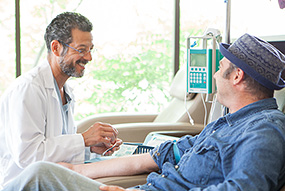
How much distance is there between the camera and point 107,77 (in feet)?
14.4

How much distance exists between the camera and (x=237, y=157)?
1.26m

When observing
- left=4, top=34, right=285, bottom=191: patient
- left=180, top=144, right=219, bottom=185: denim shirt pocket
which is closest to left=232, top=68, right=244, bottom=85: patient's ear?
left=4, top=34, right=285, bottom=191: patient

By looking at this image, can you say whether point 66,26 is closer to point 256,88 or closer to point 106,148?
point 106,148

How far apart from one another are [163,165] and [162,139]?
55 centimetres

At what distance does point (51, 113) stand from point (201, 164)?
77cm

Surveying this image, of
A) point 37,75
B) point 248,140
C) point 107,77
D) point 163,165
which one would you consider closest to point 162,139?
point 163,165

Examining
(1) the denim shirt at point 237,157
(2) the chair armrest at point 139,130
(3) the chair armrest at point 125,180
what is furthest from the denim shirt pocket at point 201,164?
(2) the chair armrest at point 139,130

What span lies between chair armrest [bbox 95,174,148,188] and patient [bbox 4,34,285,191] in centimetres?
5

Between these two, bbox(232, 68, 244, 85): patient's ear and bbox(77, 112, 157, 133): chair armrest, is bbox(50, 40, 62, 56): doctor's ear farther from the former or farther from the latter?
bbox(77, 112, 157, 133): chair armrest

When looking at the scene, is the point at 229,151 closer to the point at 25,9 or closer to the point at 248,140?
the point at 248,140

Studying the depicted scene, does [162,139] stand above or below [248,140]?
below

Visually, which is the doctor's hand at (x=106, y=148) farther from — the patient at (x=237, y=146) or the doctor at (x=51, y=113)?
the patient at (x=237, y=146)

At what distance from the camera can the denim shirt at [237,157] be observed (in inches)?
47.2

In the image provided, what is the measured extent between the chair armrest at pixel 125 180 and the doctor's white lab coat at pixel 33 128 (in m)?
0.28
